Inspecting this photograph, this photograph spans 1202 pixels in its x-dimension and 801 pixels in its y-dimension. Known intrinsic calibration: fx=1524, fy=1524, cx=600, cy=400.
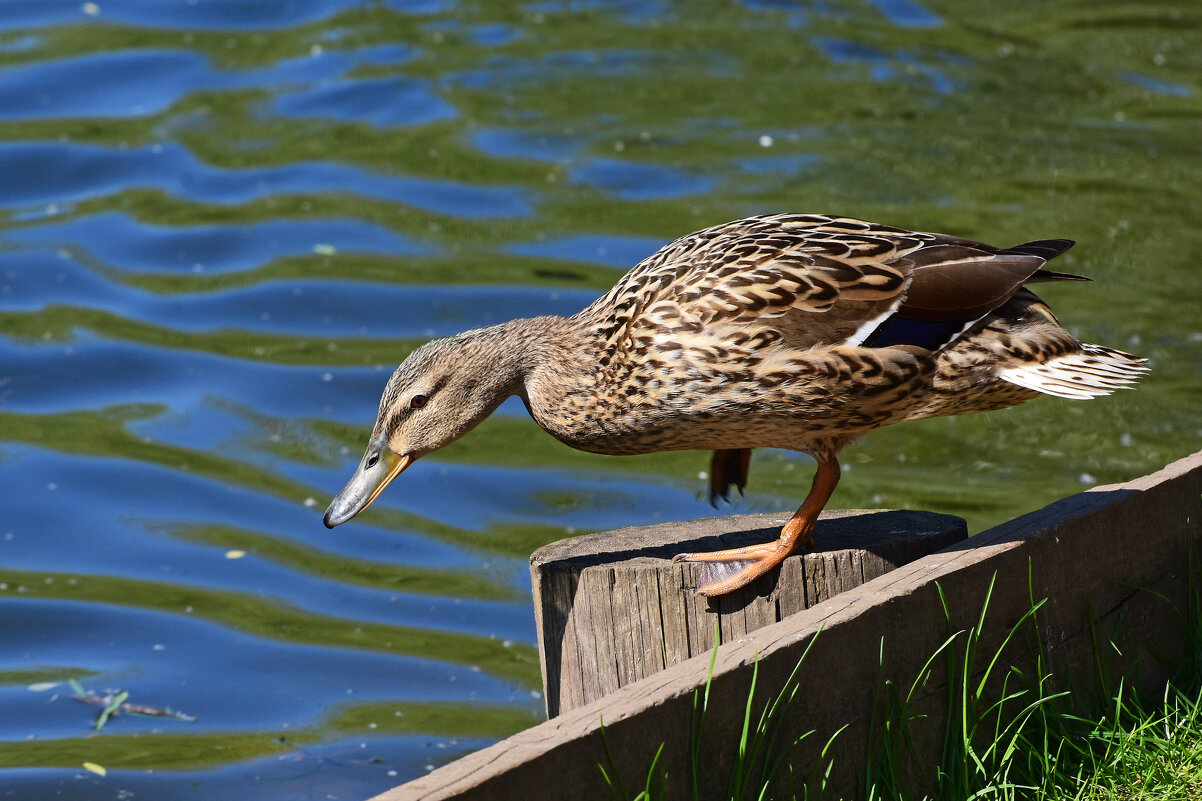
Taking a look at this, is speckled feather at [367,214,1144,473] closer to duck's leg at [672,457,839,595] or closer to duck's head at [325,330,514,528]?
duck's head at [325,330,514,528]

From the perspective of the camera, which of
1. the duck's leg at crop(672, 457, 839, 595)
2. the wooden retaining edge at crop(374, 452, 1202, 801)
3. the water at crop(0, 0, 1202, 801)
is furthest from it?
the water at crop(0, 0, 1202, 801)

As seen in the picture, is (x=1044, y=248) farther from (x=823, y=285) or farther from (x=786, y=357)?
(x=786, y=357)

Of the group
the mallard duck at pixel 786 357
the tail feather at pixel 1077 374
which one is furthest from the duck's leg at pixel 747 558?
the tail feather at pixel 1077 374

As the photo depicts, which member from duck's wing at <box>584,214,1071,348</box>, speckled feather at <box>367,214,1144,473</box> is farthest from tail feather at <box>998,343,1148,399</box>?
duck's wing at <box>584,214,1071,348</box>

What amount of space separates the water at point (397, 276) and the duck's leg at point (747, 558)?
2.47 meters

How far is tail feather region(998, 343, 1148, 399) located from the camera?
377 centimetres

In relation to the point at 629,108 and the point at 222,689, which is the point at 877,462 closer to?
the point at 222,689

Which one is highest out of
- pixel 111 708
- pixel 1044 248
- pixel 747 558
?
pixel 1044 248

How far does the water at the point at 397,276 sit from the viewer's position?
21.4 ft

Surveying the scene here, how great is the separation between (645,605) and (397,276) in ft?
21.3

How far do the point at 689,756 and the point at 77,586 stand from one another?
4.78 meters

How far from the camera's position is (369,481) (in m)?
4.05

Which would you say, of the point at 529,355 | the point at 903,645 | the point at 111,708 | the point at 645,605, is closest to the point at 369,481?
the point at 529,355

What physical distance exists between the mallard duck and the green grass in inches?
19.2
